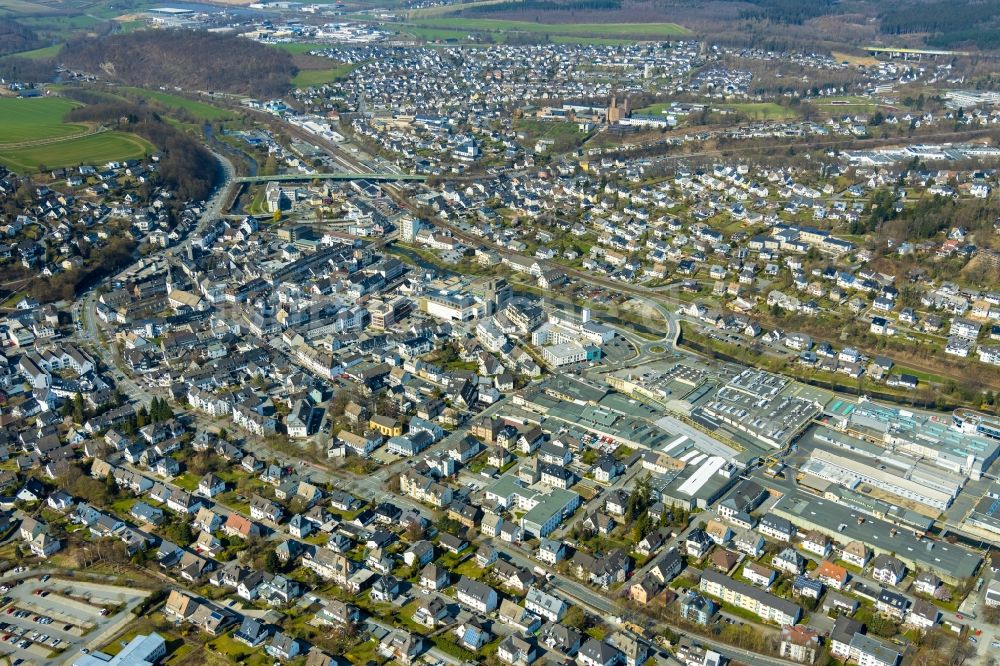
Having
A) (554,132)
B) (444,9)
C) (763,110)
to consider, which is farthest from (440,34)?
(763,110)

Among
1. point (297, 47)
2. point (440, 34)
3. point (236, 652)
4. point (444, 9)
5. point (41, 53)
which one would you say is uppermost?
point (444, 9)

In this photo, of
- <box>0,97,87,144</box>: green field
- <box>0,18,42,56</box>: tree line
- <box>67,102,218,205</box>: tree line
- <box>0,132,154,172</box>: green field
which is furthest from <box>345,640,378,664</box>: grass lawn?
<box>0,18,42,56</box>: tree line

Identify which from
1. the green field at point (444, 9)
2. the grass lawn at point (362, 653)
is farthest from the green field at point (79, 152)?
the green field at point (444, 9)

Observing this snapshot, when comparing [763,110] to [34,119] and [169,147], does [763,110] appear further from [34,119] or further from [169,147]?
[34,119]

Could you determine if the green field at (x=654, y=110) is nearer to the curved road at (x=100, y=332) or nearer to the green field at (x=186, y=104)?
the green field at (x=186, y=104)

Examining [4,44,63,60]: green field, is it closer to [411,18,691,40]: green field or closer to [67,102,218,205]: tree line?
[67,102,218,205]: tree line

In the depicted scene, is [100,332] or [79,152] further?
[79,152]
